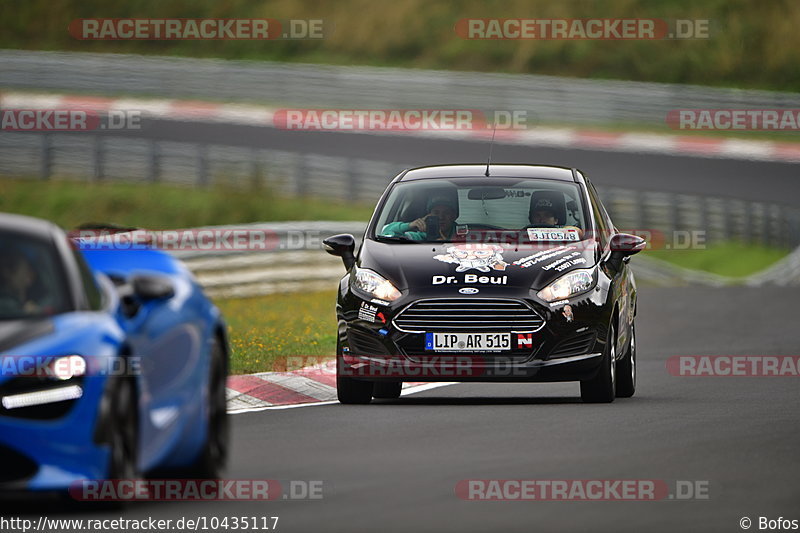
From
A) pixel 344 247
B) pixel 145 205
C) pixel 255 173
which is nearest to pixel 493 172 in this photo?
pixel 344 247

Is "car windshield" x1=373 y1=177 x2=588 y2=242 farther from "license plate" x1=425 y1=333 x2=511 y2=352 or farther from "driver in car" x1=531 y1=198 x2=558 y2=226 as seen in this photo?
"license plate" x1=425 y1=333 x2=511 y2=352

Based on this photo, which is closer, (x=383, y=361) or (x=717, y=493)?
(x=717, y=493)

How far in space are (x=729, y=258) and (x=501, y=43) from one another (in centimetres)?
1721

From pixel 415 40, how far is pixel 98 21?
850 centimetres

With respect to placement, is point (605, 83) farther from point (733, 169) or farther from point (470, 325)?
point (470, 325)

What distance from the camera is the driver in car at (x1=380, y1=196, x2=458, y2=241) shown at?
15195 millimetres

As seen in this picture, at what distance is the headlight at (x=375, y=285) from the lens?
47.4 feet

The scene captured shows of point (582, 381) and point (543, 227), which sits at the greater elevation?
point (543, 227)

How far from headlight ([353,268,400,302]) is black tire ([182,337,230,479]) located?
425cm

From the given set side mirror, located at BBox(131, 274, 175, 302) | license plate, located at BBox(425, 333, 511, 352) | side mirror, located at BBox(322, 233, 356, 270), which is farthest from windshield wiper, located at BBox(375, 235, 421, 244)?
side mirror, located at BBox(131, 274, 175, 302)

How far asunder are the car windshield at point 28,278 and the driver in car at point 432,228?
6.33 meters

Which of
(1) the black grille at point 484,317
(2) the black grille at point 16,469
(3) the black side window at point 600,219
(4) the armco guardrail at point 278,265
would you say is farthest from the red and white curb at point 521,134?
(2) the black grille at point 16,469

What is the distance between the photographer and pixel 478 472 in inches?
416

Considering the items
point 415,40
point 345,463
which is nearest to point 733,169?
point 415,40
